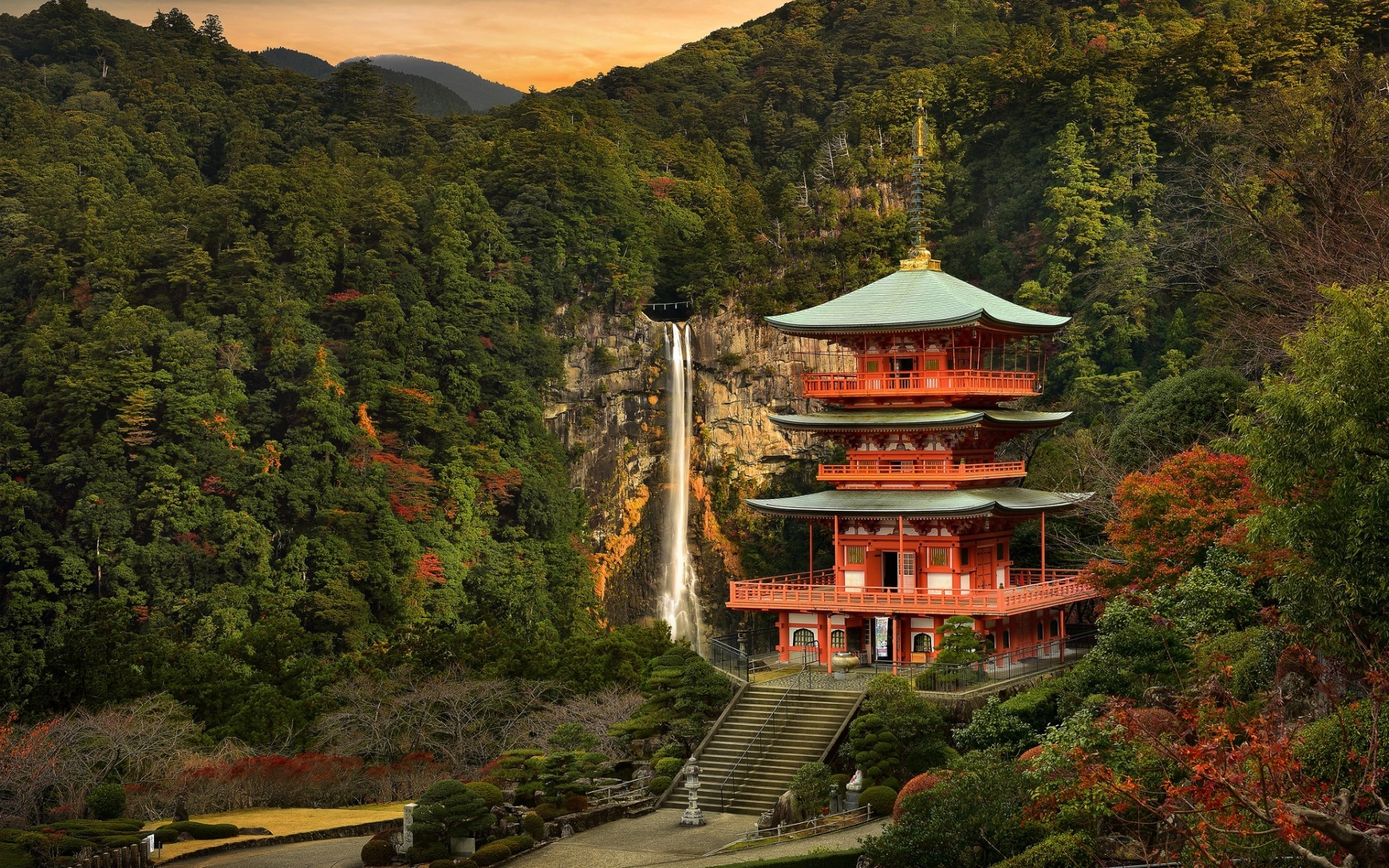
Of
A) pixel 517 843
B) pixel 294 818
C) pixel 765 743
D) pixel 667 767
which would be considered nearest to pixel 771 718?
pixel 765 743

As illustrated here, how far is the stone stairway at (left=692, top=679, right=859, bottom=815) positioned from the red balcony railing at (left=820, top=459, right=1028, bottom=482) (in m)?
6.42

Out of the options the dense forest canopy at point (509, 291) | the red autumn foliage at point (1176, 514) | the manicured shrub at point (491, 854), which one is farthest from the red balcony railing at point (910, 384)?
the manicured shrub at point (491, 854)

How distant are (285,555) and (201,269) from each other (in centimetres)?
1114

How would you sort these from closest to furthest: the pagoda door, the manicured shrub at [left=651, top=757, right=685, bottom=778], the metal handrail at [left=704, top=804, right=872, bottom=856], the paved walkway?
the paved walkway < the metal handrail at [left=704, top=804, right=872, bottom=856] < the manicured shrub at [left=651, top=757, right=685, bottom=778] < the pagoda door

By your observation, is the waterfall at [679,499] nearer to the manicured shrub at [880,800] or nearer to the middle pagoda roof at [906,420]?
the middle pagoda roof at [906,420]

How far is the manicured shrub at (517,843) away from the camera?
25.1m

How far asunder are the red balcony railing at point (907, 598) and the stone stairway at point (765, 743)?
3.01 m

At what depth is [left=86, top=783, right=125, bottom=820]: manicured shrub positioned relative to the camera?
2714cm

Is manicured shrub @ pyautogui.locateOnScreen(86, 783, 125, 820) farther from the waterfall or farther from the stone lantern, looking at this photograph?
the waterfall

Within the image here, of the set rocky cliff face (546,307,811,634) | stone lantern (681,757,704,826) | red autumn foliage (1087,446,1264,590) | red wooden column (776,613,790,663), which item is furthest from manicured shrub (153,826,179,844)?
rocky cliff face (546,307,811,634)

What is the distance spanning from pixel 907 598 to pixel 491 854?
40.9ft

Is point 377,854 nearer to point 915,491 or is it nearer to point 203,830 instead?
point 203,830

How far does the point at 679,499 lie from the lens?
204 feet

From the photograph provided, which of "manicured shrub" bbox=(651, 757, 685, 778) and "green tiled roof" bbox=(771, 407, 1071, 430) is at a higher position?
"green tiled roof" bbox=(771, 407, 1071, 430)
